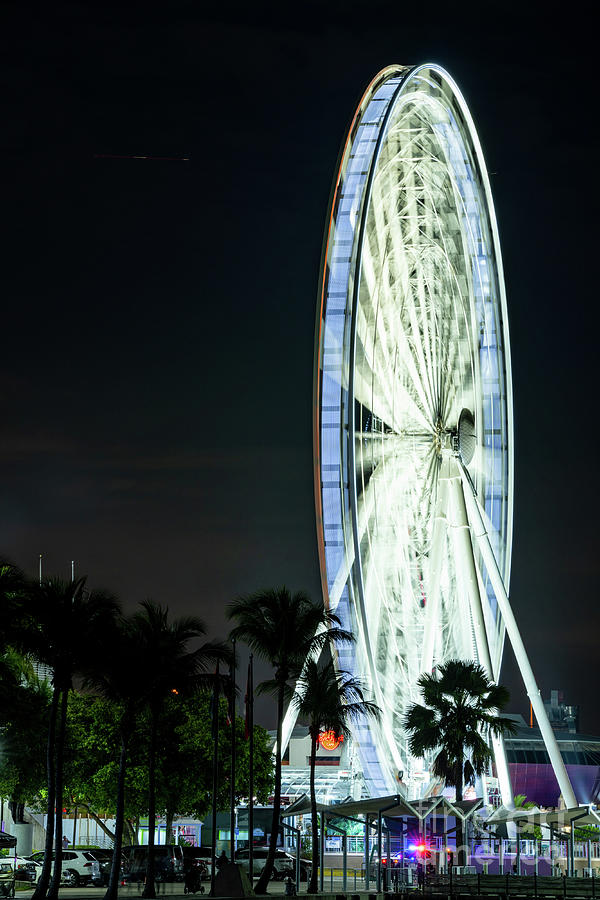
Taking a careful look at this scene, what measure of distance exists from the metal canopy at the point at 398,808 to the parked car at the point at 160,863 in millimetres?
6473

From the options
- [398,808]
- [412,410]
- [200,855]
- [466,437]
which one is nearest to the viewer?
[398,808]

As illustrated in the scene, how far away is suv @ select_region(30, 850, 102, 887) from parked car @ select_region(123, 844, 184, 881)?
1631 mm

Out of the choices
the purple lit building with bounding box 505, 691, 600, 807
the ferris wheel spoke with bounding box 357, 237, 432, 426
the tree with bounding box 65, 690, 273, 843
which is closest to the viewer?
the ferris wheel spoke with bounding box 357, 237, 432, 426

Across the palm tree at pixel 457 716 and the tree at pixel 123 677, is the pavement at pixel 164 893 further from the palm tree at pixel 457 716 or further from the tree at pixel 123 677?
the palm tree at pixel 457 716

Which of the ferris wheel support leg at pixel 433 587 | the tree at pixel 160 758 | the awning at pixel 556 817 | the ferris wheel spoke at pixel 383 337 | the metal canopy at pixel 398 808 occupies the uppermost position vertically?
the ferris wheel spoke at pixel 383 337

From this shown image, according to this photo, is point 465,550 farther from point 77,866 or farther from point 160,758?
point 77,866

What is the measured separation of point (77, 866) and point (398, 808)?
2008cm

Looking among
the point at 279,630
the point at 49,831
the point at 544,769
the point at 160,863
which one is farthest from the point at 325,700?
the point at 544,769

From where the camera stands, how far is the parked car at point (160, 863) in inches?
1644

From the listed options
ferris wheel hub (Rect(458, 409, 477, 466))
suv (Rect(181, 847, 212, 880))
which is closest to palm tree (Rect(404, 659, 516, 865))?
ferris wheel hub (Rect(458, 409, 477, 466))

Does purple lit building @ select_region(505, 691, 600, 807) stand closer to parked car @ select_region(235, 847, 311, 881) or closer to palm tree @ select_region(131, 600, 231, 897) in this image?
parked car @ select_region(235, 847, 311, 881)

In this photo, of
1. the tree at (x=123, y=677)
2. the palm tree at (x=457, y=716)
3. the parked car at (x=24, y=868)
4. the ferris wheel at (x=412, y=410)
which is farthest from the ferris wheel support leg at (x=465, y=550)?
the parked car at (x=24, y=868)

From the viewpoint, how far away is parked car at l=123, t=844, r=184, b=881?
137 feet

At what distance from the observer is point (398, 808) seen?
33625 millimetres
